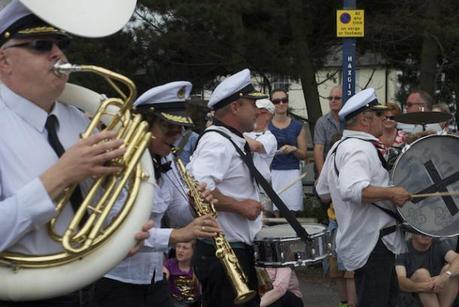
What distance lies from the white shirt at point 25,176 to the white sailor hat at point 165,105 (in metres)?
1.03

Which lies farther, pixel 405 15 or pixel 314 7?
pixel 314 7

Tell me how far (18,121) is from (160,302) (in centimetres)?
152

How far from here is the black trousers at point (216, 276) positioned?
4.66 metres

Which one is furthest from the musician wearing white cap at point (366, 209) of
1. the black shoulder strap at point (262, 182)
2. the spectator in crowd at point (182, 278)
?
the spectator in crowd at point (182, 278)

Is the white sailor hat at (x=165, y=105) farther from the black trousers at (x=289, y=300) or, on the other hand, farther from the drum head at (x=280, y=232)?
the black trousers at (x=289, y=300)

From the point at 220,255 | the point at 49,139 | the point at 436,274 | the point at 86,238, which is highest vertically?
the point at 49,139

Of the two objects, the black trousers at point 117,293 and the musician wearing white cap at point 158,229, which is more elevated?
the musician wearing white cap at point 158,229

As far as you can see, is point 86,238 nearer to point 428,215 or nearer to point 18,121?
point 18,121

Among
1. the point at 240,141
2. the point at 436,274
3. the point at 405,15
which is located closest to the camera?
the point at 240,141

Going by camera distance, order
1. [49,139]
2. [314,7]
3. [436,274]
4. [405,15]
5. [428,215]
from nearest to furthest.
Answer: [49,139] < [428,215] < [436,274] < [405,15] < [314,7]

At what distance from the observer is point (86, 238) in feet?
7.93

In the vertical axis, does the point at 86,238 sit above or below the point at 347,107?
above

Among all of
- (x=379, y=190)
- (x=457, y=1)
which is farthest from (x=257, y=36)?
(x=379, y=190)

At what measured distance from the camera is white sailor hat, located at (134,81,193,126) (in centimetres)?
369
